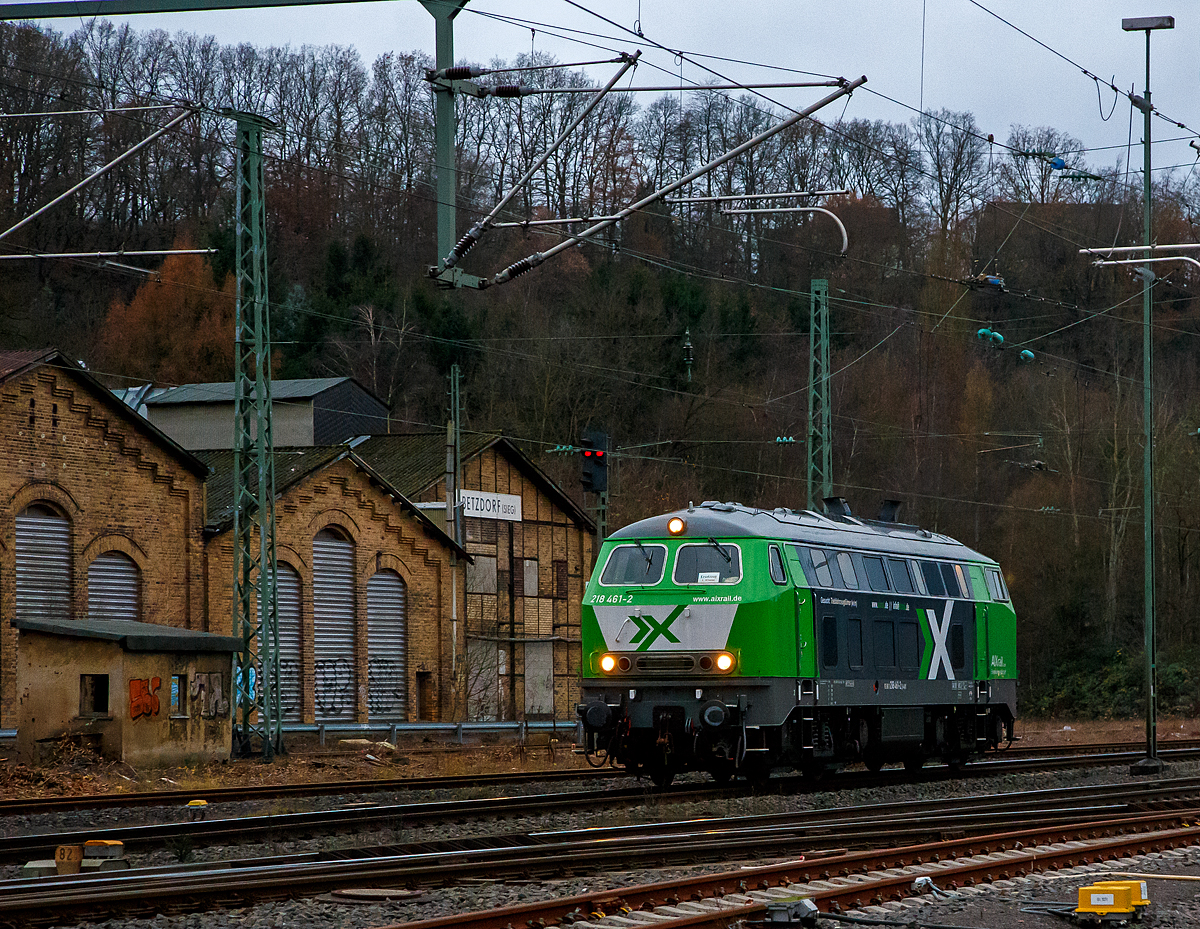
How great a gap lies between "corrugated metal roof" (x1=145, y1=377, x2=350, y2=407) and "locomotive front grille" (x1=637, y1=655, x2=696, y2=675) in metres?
31.9

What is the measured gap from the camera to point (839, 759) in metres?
20.0

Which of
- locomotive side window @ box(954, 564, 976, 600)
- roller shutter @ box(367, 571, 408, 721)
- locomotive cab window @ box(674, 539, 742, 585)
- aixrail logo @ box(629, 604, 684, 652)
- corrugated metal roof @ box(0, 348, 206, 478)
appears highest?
corrugated metal roof @ box(0, 348, 206, 478)

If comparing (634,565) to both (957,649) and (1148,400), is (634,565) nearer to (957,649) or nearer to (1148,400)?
(957,649)

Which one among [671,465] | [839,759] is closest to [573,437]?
[671,465]

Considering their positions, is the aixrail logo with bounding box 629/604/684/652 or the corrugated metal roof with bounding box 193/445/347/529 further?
the corrugated metal roof with bounding box 193/445/347/529

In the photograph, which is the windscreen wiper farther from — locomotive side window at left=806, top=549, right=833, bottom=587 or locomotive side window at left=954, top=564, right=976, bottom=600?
locomotive side window at left=954, top=564, right=976, bottom=600

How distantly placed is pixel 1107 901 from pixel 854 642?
10.1 meters

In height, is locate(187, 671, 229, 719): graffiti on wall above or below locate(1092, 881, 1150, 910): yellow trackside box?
below

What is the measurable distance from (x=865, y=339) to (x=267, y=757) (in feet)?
151

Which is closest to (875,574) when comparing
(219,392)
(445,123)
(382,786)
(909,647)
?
(909,647)

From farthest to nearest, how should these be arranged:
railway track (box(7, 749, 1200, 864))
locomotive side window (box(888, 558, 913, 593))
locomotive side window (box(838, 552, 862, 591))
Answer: locomotive side window (box(888, 558, 913, 593)) → locomotive side window (box(838, 552, 862, 591)) → railway track (box(7, 749, 1200, 864))

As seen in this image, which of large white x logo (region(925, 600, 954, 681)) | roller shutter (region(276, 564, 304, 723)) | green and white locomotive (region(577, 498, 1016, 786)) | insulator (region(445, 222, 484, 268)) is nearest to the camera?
insulator (region(445, 222, 484, 268))

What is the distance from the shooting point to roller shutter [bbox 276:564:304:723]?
A: 3656cm

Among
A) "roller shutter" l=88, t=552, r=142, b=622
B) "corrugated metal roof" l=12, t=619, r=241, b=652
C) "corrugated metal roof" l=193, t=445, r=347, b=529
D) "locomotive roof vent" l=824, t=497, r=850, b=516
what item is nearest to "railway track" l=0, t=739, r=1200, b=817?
"locomotive roof vent" l=824, t=497, r=850, b=516
